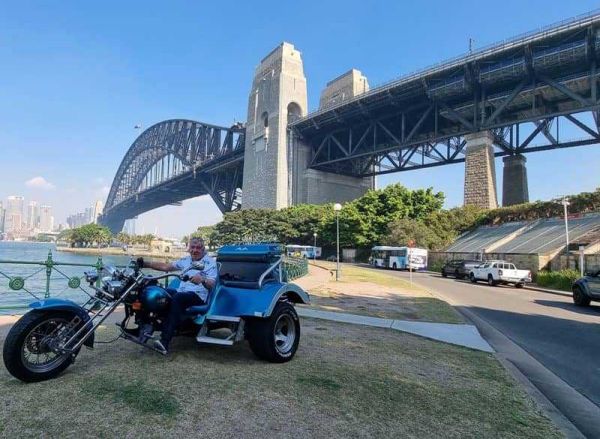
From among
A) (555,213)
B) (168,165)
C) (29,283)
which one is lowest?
(29,283)

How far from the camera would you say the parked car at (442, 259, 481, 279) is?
32656mm

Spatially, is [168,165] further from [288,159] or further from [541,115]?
[541,115]

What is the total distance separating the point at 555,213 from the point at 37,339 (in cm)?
4212

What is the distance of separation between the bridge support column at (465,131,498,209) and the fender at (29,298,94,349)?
51394 millimetres

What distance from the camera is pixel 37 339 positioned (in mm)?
4582

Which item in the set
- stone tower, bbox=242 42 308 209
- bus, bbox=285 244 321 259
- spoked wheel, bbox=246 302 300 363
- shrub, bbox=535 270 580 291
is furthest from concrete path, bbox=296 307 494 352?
stone tower, bbox=242 42 308 209

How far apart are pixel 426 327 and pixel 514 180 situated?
54588mm

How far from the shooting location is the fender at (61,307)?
454cm

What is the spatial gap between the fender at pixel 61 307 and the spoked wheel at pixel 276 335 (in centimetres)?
192

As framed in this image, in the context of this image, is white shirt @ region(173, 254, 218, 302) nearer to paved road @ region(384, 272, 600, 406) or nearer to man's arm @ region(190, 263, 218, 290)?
man's arm @ region(190, 263, 218, 290)

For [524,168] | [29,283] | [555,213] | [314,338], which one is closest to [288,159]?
[524,168]

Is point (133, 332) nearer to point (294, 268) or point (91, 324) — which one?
point (91, 324)

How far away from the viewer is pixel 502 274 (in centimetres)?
2675

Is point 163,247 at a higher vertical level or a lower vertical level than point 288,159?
lower
